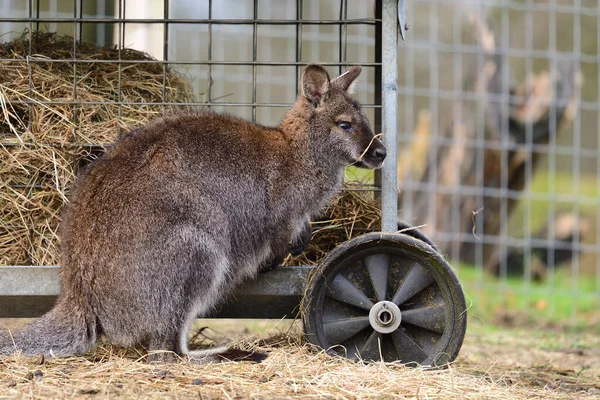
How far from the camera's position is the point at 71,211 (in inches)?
190

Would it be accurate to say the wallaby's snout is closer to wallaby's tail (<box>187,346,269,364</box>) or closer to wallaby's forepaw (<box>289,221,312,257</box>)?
wallaby's forepaw (<box>289,221,312,257</box>)

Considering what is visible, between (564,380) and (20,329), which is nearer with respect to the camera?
(20,329)

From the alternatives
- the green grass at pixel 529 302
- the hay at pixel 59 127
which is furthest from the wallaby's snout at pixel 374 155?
the green grass at pixel 529 302

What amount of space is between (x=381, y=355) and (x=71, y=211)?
1.94m

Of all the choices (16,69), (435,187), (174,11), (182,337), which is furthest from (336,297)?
(174,11)

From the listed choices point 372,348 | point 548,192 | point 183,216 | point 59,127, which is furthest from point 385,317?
point 548,192

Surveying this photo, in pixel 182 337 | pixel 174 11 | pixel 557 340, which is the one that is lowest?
pixel 557 340

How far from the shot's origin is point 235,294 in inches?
209

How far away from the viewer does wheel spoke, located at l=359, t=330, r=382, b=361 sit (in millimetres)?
5105

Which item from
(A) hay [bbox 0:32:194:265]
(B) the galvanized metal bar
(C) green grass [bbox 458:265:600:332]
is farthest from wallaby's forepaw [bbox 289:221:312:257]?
(C) green grass [bbox 458:265:600:332]

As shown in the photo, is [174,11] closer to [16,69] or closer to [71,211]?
[16,69]

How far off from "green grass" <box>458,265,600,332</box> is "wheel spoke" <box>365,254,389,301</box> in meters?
4.43

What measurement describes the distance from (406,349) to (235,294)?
1074mm

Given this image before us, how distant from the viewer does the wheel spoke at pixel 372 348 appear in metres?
5.11
